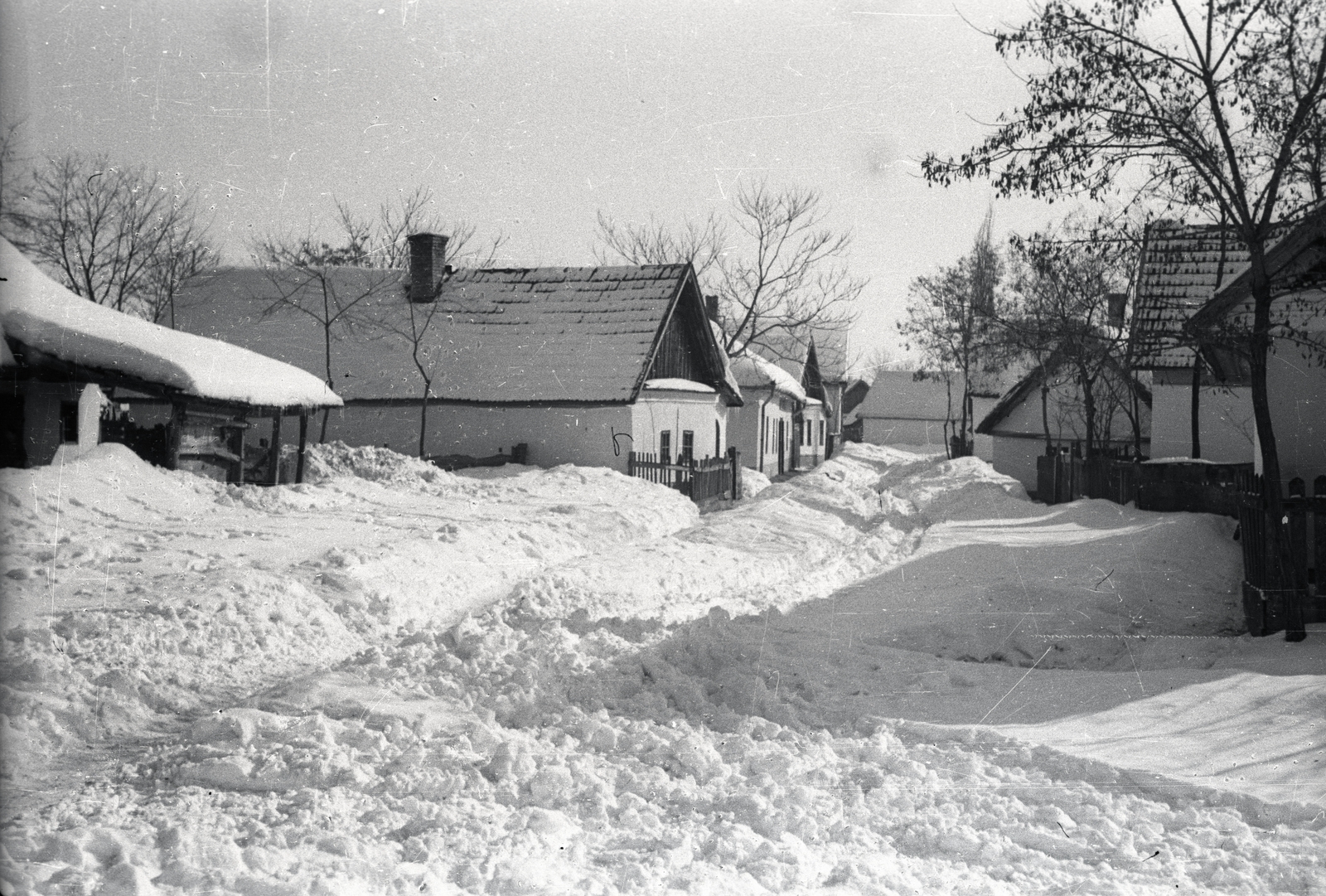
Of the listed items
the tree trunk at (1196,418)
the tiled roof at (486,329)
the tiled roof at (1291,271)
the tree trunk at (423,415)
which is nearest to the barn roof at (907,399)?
the tiled roof at (486,329)

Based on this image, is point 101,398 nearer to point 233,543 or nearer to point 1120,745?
point 233,543

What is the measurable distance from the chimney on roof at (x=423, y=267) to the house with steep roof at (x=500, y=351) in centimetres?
4

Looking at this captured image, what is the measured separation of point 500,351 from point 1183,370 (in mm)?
15388

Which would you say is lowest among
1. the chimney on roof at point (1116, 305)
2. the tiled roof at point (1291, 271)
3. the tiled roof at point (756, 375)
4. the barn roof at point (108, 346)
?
the barn roof at point (108, 346)

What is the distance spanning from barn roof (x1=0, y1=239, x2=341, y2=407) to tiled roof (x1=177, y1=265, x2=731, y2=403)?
8.56 metres

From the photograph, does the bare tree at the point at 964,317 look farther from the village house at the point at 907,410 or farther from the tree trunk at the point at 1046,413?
the village house at the point at 907,410

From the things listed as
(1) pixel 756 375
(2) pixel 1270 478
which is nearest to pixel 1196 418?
(2) pixel 1270 478

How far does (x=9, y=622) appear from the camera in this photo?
22.0ft

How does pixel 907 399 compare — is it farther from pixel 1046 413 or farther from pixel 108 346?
pixel 108 346

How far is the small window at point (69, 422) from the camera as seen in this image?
47.9 ft

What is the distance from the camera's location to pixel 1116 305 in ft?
96.6

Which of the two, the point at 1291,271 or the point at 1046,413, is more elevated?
the point at 1291,271

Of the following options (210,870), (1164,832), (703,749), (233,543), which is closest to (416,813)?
(210,870)

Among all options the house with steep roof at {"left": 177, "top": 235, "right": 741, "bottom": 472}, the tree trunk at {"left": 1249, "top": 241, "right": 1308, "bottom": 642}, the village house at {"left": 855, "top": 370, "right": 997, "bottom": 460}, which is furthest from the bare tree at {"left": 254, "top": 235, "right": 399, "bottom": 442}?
the village house at {"left": 855, "top": 370, "right": 997, "bottom": 460}
